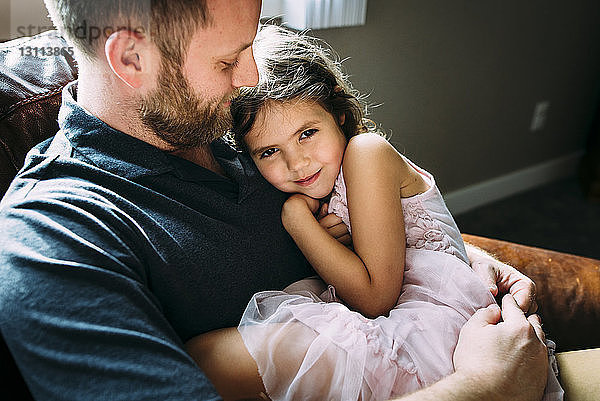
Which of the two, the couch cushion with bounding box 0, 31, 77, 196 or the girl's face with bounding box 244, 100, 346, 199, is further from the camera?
the girl's face with bounding box 244, 100, 346, 199

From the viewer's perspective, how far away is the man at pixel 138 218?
0.72 m

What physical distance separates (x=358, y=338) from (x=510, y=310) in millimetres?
327

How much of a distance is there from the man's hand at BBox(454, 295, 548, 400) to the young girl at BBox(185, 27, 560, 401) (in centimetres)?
4

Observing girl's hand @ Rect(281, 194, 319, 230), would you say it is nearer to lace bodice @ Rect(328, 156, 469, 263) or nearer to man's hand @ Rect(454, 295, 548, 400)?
lace bodice @ Rect(328, 156, 469, 263)

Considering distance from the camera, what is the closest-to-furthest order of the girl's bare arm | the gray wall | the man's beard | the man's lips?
the man's beard, the girl's bare arm, the man's lips, the gray wall

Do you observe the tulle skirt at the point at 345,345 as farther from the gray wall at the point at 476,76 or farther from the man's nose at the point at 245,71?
the gray wall at the point at 476,76

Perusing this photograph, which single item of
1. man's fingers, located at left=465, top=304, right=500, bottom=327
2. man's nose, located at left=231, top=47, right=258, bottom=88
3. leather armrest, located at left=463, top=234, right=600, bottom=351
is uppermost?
man's nose, located at left=231, top=47, right=258, bottom=88

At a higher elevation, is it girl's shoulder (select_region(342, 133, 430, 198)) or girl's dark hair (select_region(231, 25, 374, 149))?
girl's dark hair (select_region(231, 25, 374, 149))

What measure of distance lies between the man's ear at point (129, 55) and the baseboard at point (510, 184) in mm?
2013

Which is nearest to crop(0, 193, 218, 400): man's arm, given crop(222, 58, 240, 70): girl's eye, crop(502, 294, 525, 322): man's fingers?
crop(222, 58, 240, 70): girl's eye

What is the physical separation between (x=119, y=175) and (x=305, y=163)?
39 centimetres

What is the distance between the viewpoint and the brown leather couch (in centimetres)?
99

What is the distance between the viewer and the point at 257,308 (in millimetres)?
971

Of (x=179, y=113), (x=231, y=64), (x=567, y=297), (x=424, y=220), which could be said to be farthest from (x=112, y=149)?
(x=567, y=297)
